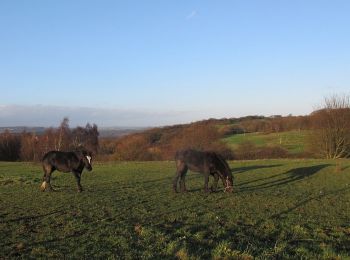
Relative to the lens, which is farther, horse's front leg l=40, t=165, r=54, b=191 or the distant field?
the distant field

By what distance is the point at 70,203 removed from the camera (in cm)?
1376

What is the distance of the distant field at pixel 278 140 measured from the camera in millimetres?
57775

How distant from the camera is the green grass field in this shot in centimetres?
747

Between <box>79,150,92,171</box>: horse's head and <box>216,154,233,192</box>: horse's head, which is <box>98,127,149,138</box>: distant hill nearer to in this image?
<box>79,150,92,171</box>: horse's head

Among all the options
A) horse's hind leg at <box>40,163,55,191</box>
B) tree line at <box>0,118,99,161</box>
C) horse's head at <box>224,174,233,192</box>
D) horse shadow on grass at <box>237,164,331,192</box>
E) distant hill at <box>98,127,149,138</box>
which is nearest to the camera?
horse's head at <box>224,174,233,192</box>

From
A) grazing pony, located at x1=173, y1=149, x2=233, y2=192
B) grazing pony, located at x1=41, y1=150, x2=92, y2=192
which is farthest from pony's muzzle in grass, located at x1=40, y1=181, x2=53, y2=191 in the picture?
grazing pony, located at x1=173, y1=149, x2=233, y2=192

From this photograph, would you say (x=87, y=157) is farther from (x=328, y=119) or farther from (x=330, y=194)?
(x=328, y=119)

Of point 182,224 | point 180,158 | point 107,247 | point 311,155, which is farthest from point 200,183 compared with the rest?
point 311,155

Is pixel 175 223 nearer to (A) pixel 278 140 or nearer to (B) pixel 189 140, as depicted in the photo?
(B) pixel 189 140

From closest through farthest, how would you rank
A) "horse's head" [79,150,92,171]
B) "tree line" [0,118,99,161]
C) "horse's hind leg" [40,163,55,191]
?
"horse's head" [79,150,92,171]
"horse's hind leg" [40,163,55,191]
"tree line" [0,118,99,161]

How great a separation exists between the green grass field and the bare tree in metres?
32.1

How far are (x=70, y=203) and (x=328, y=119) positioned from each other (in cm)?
4206

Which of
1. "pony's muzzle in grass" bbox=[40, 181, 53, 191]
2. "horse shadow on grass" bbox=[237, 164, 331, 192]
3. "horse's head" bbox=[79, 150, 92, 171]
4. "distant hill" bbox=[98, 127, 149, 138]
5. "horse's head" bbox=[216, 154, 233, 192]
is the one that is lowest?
"horse shadow on grass" bbox=[237, 164, 331, 192]

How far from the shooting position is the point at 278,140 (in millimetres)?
64562
